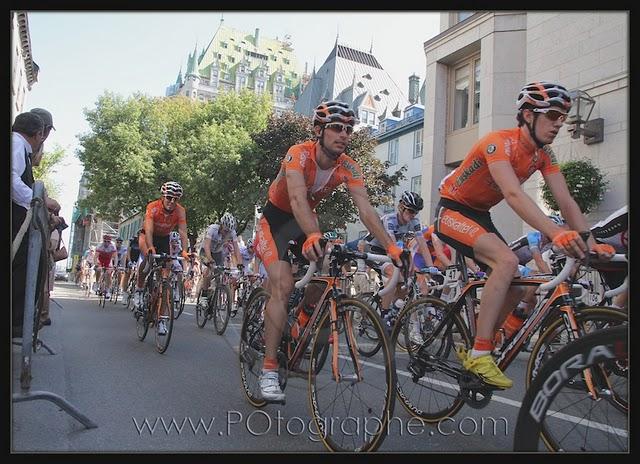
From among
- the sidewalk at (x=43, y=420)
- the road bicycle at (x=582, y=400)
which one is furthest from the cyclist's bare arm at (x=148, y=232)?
the road bicycle at (x=582, y=400)

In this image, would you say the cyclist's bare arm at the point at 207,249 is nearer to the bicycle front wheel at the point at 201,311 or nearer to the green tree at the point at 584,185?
the bicycle front wheel at the point at 201,311

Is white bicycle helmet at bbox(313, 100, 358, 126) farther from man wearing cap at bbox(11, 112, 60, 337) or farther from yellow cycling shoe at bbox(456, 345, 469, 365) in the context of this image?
man wearing cap at bbox(11, 112, 60, 337)

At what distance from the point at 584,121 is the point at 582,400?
11.4m

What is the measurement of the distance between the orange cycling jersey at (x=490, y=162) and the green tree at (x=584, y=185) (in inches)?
342

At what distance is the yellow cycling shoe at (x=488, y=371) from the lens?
3265mm

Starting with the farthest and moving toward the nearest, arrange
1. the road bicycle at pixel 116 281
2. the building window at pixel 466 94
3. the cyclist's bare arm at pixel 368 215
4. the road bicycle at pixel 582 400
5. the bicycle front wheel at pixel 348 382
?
the building window at pixel 466 94 < the road bicycle at pixel 116 281 < the cyclist's bare arm at pixel 368 215 < the bicycle front wheel at pixel 348 382 < the road bicycle at pixel 582 400

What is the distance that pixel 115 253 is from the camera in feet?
57.1

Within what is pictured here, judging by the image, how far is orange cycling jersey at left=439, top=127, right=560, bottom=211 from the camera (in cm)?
370

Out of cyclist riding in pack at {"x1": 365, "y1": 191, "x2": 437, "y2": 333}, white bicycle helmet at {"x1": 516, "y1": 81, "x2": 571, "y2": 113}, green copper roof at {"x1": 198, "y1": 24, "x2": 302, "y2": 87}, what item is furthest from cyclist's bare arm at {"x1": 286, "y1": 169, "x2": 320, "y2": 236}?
green copper roof at {"x1": 198, "y1": 24, "x2": 302, "y2": 87}

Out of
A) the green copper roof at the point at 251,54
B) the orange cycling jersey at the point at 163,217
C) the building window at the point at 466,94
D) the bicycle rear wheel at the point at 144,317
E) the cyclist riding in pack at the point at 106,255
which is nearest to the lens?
the bicycle rear wheel at the point at 144,317

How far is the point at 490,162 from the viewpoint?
3.65 meters
